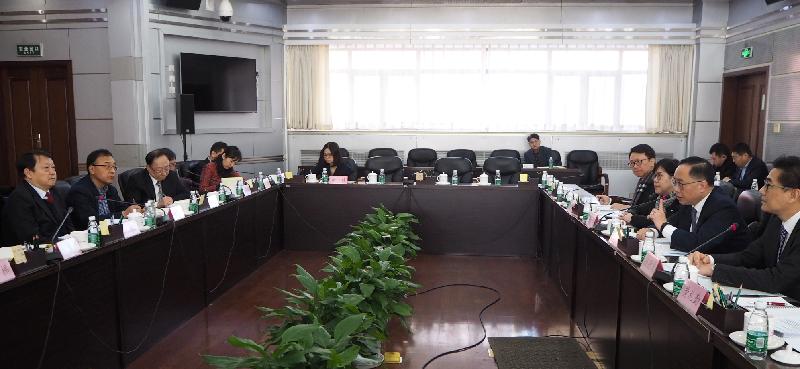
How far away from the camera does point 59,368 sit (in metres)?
2.38

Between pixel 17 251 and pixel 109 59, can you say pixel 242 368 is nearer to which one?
pixel 17 251

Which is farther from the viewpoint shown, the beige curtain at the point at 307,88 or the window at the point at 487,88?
the beige curtain at the point at 307,88

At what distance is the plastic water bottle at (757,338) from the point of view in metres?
1.46

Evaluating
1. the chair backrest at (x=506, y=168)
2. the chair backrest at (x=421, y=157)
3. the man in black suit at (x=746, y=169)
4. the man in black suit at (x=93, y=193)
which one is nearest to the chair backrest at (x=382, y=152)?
the chair backrest at (x=421, y=157)

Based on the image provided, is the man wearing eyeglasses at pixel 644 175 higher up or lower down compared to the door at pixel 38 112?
lower down

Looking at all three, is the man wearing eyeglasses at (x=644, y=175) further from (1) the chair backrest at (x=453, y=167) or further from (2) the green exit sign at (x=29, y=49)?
(2) the green exit sign at (x=29, y=49)

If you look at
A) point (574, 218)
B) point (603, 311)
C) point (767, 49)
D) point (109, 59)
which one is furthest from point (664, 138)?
point (109, 59)

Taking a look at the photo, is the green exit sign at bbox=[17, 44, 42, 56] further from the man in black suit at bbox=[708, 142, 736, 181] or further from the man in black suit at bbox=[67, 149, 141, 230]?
the man in black suit at bbox=[708, 142, 736, 181]

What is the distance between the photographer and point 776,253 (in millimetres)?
2393

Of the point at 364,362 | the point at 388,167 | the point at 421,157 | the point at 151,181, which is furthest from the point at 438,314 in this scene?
the point at 421,157

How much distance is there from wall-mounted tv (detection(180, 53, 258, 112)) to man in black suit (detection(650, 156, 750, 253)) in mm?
6147

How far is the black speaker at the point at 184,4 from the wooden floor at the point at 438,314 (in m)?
3.61

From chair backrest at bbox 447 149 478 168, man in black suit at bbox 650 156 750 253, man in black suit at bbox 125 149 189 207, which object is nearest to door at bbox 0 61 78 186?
man in black suit at bbox 125 149 189 207

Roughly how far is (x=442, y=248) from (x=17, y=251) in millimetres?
3624
